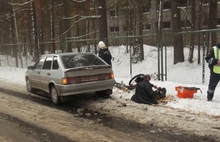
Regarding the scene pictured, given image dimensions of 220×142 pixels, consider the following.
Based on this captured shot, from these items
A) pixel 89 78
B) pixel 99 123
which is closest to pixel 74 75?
pixel 89 78

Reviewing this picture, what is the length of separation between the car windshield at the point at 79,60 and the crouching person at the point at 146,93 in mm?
1570

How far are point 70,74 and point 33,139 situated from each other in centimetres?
266

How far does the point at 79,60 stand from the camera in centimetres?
779

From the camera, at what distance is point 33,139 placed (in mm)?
4777

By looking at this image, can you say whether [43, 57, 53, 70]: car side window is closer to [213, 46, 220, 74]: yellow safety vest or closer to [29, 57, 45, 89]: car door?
[29, 57, 45, 89]: car door

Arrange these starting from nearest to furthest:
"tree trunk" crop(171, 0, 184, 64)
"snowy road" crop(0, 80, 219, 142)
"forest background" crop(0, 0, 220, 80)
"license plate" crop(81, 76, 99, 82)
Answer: "snowy road" crop(0, 80, 219, 142)
"license plate" crop(81, 76, 99, 82)
"forest background" crop(0, 0, 220, 80)
"tree trunk" crop(171, 0, 184, 64)

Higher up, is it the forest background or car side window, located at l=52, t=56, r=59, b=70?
the forest background

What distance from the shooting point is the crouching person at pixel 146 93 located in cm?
707

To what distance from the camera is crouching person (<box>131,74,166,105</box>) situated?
23.2 feet

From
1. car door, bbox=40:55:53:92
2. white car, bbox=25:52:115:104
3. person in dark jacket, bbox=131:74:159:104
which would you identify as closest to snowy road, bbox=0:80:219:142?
white car, bbox=25:52:115:104

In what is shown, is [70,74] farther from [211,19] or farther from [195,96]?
[211,19]

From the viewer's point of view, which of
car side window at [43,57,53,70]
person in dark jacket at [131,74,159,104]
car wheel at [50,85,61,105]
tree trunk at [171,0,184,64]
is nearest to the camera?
person in dark jacket at [131,74,159,104]

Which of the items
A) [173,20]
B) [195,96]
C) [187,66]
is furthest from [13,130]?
[173,20]

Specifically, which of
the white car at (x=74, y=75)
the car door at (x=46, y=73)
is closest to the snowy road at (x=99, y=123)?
the white car at (x=74, y=75)
